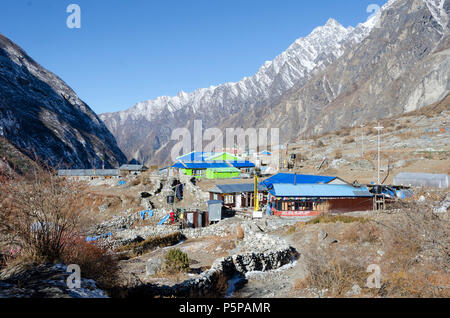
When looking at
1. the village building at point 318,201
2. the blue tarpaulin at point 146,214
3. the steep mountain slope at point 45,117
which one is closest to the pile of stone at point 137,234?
the blue tarpaulin at point 146,214

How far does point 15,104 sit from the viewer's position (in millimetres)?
106312

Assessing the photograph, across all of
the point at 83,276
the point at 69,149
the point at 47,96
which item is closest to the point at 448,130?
the point at 83,276

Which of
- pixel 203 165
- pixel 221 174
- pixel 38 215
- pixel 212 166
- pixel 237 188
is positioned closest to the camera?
pixel 38 215

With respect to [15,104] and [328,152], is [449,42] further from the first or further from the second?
[15,104]

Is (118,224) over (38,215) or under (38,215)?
under

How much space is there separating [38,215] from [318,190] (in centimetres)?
2351

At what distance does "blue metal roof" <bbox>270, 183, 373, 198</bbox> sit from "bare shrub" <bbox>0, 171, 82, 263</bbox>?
65.3 feet

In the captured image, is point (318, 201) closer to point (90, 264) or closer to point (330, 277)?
point (330, 277)

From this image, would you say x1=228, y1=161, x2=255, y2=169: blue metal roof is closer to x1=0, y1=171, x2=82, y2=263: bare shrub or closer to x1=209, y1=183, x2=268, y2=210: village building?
x1=209, y1=183, x2=268, y2=210: village building

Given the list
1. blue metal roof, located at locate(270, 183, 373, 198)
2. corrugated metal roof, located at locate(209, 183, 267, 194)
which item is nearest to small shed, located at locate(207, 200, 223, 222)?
corrugated metal roof, located at locate(209, 183, 267, 194)

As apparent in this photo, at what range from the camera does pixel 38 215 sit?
9.53m

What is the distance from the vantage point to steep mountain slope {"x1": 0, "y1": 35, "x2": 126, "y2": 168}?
9400cm

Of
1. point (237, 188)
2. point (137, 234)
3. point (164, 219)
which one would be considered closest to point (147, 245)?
point (137, 234)

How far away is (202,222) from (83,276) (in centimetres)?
1954
